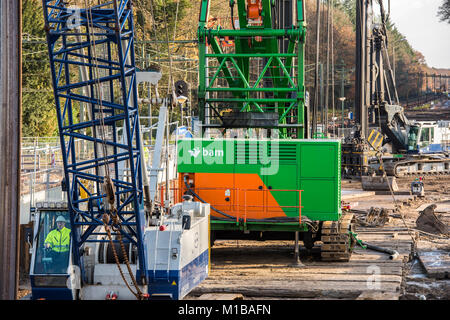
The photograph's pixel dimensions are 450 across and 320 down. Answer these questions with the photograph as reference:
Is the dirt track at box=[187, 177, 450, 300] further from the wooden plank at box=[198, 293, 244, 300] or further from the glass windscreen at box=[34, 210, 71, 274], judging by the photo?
the glass windscreen at box=[34, 210, 71, 274]

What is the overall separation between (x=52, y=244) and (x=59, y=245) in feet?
0.42

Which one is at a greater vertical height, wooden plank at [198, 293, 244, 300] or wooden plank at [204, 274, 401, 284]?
wooden plank at [204, 274, 401, 284]

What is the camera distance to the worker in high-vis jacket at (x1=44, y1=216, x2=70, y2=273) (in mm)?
11695

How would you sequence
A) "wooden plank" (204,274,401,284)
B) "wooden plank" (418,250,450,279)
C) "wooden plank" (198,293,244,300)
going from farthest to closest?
1. "wooden plank" (418,250,450,279)
2. "wooden plank" (204,274,401,284)
3. "wooden plank" (198,293,244,300)

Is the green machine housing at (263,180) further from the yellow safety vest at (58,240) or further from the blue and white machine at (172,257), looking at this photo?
the yellow safety vest at (58,240)

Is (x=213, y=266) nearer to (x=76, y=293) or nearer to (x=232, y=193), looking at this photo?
(x=232, y=193)

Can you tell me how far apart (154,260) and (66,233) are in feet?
5.63

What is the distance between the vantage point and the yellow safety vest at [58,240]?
11.8 metres

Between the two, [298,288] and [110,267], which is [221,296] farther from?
[110,267]

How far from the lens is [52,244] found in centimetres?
1180

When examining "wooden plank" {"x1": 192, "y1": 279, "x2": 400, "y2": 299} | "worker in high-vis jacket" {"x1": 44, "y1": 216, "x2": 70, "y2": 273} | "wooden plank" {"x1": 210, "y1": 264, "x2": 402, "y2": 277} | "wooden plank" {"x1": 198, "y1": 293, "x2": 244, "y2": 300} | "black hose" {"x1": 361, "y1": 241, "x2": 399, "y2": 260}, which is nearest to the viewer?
"worker in high-vis jacket" {"x1": 44, "y1": 216, "x2": 70, "y2": 273}

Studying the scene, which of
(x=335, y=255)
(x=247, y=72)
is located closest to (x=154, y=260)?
(x=335, y=255)

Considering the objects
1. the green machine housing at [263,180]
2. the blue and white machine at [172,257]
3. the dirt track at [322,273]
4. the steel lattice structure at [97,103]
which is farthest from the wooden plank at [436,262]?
the steel lattice structure at [97,103]

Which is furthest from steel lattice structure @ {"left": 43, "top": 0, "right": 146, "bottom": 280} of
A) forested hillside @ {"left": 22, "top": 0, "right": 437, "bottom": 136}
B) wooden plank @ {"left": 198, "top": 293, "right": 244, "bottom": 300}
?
forested hillside @ {"left": 22, "top": 0, "right": 437, "bottom": 136}
